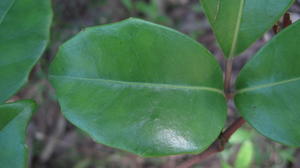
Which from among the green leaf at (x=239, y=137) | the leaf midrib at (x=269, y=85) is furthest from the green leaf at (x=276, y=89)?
the green leaf at (x=239, y=137)

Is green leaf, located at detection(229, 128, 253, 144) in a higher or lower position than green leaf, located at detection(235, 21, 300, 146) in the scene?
lower

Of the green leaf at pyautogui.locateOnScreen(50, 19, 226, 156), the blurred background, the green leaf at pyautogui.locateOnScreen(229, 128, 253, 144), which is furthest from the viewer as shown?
the blurred background

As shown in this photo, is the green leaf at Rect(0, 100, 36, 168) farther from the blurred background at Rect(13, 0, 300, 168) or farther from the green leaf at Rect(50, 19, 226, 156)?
the blurred background at Rect(13, 0, 300, 168)

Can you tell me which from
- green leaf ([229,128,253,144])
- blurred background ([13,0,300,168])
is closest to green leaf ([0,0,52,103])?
green leaf ([229,128,253,144])

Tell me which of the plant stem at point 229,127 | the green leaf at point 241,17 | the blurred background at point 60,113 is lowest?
the blurred background at point 60,113

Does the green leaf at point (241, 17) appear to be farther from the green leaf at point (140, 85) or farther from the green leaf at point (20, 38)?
the green leaf at point (20, 38)

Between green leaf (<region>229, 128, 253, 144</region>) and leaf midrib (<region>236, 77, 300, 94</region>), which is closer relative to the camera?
leaf midrib (<region>236, 77, 300, 94</region>)

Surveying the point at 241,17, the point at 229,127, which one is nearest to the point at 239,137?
the point at 229,127
